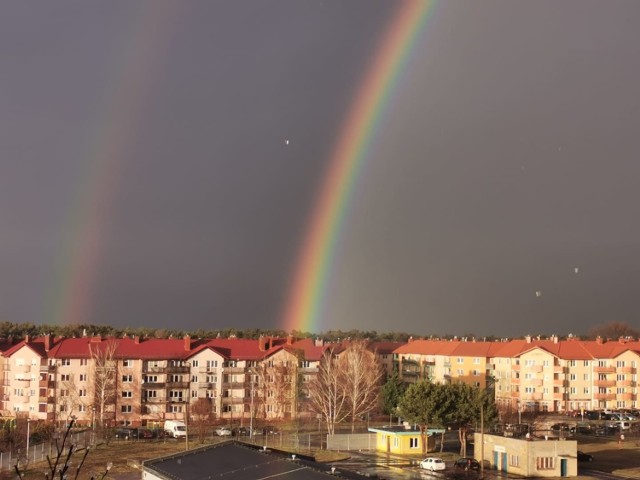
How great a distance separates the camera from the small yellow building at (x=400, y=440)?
40.1 metres

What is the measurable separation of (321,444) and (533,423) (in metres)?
19.7

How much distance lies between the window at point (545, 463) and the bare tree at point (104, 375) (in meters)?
30.6

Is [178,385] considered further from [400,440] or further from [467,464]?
[467,464]

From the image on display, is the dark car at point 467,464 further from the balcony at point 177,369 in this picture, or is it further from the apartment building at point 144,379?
the balcony at point 177,369

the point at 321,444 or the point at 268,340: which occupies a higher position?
the point at 268,340

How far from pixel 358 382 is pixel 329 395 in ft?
13.6

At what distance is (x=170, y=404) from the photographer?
58281 millimetres

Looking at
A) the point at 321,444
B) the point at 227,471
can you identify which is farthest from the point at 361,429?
the point at 227,471

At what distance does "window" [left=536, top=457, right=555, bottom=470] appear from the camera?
32.8m

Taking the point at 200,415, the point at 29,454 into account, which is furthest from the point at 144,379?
the point at 29,454

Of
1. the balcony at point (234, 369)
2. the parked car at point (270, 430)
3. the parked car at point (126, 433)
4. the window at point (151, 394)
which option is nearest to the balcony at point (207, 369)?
the balcony at point (234, 369)

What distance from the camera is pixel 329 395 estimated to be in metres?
49.9

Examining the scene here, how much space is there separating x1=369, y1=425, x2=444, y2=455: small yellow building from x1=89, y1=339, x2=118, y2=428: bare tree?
20941 millimetres

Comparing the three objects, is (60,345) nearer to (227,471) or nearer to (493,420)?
(493,420)
